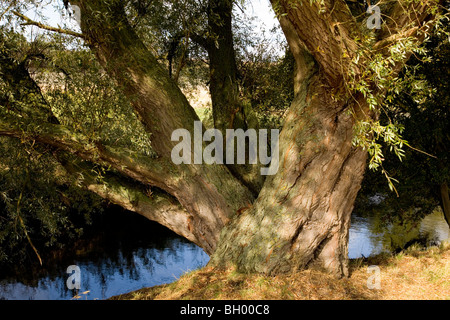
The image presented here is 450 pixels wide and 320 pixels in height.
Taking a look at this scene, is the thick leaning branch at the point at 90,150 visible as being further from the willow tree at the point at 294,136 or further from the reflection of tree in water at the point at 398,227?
the reflection of tree in water at the point at 398,227

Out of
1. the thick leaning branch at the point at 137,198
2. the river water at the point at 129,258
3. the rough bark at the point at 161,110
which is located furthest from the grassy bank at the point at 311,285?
the river water at the point at 129,258

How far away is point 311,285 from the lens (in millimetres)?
4941

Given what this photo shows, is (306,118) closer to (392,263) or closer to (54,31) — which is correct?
(392,263)

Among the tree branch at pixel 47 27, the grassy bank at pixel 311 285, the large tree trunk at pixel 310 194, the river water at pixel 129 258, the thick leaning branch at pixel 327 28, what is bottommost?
the river water at pixel 129 258

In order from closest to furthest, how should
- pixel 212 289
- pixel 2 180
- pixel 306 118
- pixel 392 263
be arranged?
pixel 212 289, pixel 306 118, pixel 392 263, pixel 2 180

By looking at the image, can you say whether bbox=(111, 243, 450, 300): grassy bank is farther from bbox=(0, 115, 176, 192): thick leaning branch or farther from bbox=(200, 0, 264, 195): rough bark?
bbox=(200, 0, 264, 195): rough bark

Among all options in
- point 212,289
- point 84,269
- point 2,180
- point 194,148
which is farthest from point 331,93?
point 84,269

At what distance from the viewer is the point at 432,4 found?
4301mm

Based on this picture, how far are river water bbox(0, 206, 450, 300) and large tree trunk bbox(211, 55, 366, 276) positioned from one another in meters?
4.49

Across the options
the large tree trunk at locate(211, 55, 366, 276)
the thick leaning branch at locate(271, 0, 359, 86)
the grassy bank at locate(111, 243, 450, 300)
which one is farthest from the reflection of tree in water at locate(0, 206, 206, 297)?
the thick leaning branch at locate(271, 0, 359, 86)

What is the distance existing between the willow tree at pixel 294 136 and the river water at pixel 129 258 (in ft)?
12.5

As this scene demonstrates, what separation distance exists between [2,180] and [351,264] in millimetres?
7484

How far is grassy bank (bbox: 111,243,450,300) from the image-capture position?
4746 millimetres

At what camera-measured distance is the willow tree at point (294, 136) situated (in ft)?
14.2
